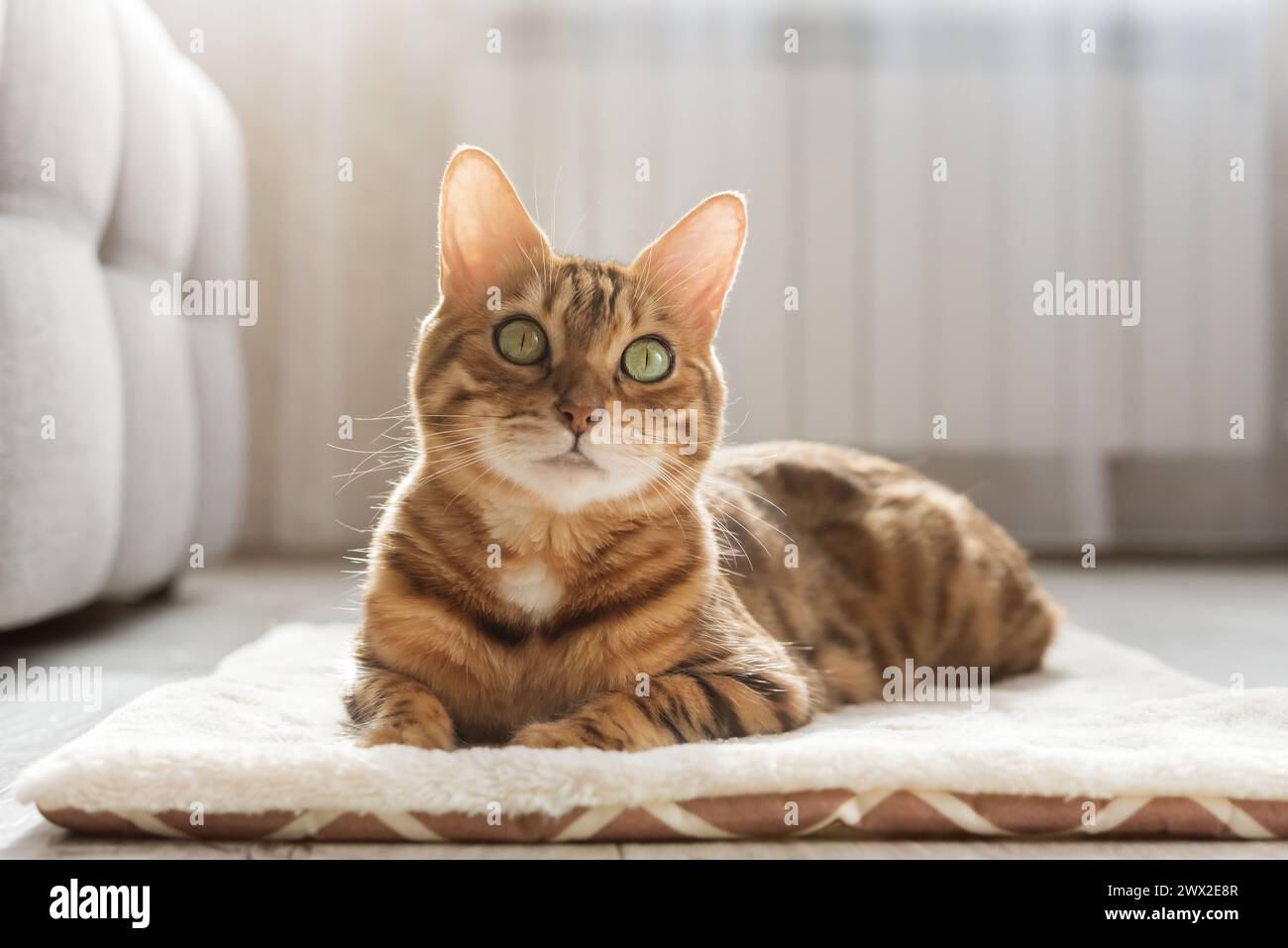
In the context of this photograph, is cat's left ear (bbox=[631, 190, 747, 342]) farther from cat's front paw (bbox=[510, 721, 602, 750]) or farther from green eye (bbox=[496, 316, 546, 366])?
cat's front paw (bbox=[510, 721, 602, 750])

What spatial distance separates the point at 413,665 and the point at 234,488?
6.54 ft

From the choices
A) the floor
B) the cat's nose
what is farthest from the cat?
the floor

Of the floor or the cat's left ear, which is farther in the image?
the cat's left ear

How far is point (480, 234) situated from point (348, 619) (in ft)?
3.93

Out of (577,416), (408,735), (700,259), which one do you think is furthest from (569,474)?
(700,259)

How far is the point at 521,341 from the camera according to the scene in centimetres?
120

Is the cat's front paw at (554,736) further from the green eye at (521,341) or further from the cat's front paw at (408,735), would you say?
the green eye at (521,341)

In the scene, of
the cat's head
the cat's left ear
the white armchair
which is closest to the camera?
the cat's head

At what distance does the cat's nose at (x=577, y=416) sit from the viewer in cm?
110

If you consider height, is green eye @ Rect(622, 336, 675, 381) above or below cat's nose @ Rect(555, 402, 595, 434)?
above

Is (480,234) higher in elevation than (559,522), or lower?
higher

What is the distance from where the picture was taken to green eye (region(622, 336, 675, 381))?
1.24 metres

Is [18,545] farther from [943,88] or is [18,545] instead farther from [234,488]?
[943,88]

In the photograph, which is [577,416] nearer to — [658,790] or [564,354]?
[564,354]
